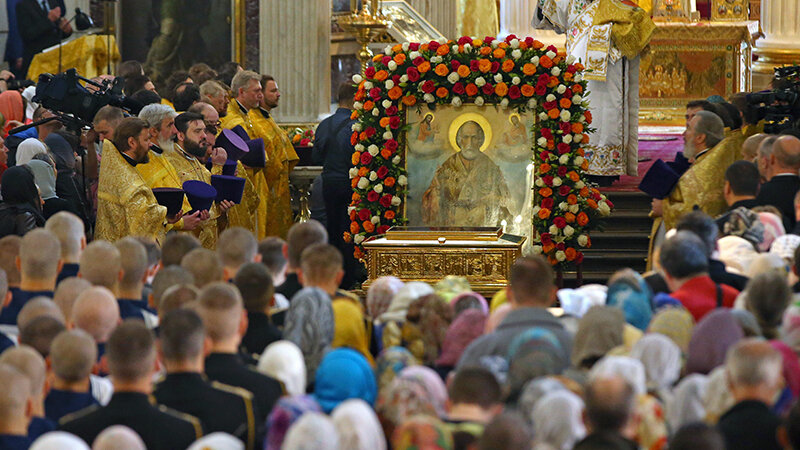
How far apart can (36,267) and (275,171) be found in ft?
17.8

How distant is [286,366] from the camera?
16.7ft

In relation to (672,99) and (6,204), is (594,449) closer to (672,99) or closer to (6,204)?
(6,204)

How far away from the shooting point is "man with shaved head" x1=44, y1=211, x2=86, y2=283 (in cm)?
671

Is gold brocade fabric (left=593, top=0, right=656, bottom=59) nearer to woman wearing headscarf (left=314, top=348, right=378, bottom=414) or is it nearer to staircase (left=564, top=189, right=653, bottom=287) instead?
staircase (left=564, top=189, right=653, bottom=287)

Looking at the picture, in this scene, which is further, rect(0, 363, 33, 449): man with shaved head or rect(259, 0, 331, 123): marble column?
rect(259, 0, 331, 123): marble column

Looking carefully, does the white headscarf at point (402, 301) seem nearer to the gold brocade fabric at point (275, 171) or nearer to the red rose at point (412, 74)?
the red rose at point (412, 74)

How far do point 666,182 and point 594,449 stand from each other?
218 inches

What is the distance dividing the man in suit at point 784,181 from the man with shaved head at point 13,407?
5.09m

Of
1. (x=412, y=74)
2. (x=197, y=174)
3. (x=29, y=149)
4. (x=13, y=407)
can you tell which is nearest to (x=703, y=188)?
(x=412, y=74)

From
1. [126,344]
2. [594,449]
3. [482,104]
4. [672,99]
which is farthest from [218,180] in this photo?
[672,99]

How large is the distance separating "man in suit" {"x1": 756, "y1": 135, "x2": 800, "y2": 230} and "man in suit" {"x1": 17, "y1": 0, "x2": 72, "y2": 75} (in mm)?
8961

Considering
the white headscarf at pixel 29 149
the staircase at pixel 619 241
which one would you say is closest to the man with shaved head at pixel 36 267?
the white headscarf at pixel 29 149

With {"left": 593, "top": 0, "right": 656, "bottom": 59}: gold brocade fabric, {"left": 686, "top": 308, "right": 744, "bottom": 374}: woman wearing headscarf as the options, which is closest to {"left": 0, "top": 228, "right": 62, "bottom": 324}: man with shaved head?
{"left": 686, "top": 308, "right": 744, "bottom": 374}: woman wearing headscarf

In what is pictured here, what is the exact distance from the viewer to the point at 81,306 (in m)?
5.39
